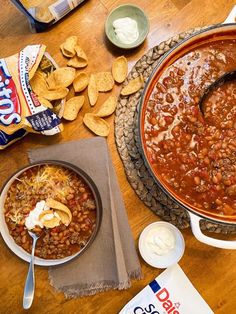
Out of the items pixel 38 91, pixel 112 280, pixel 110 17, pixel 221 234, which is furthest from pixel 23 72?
pixel 221 234

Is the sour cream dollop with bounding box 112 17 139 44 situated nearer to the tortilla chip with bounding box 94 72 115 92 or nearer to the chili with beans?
the tortilla chip with bounding box 94 72 115 92

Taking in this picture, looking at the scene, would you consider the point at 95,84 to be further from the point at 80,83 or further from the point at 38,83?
the point at 38,83

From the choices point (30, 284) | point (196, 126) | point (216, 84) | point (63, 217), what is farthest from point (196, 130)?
point (30, 284)

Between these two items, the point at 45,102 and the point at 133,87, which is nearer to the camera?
the point at 45,102

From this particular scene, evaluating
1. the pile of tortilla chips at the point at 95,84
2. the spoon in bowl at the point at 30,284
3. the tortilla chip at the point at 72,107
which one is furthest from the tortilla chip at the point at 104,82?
the spoon in bowl at the point at 30,284

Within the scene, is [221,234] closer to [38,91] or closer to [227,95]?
[227,95]

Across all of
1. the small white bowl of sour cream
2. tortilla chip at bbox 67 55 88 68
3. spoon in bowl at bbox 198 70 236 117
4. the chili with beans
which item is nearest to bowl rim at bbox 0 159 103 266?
the chili with beans
